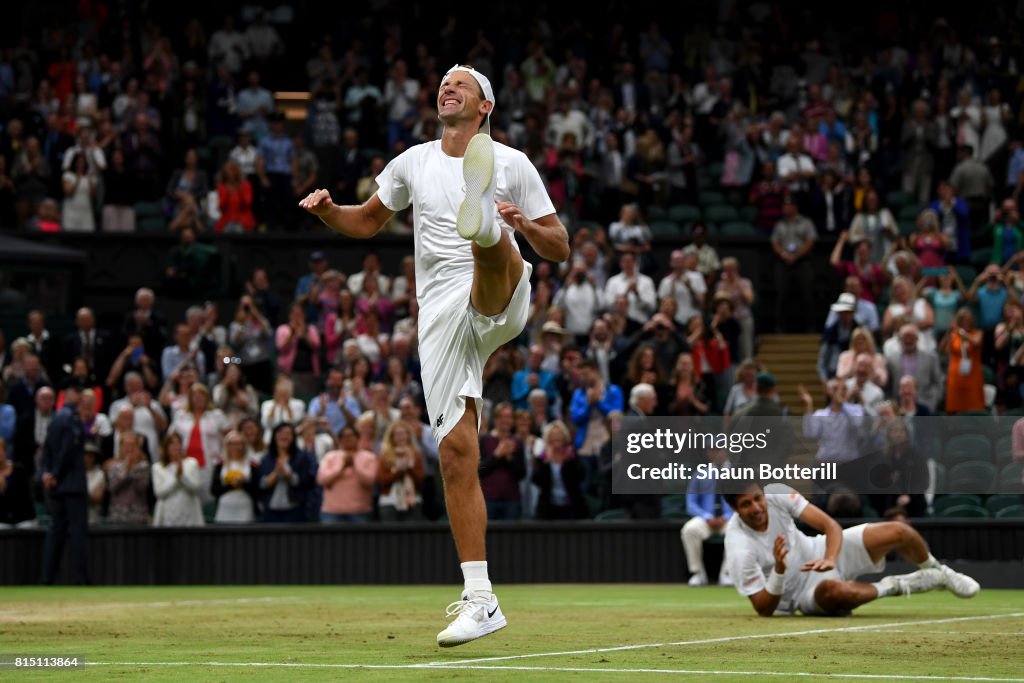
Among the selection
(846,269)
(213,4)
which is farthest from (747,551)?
(213,4)

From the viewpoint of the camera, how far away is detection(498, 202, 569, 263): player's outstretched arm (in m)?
7.40

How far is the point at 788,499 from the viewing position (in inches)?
454

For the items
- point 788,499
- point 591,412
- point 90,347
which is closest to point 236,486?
point 90,347

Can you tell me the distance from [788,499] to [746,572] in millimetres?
569

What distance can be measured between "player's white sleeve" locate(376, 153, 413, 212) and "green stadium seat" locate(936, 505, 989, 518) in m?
11.2

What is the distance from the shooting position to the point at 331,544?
18.7m

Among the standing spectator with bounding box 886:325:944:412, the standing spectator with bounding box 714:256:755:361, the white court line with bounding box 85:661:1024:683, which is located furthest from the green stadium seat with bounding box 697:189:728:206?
the white court line with bounding box 85:661:1024:683

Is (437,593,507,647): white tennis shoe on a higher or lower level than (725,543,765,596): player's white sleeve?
higher

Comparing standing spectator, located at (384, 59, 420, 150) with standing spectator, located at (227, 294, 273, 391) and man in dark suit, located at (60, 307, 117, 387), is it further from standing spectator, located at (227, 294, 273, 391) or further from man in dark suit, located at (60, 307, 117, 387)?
man in dark suit, located at (60, 307, 117, 387)

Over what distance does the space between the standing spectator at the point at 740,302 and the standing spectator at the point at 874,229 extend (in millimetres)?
2110

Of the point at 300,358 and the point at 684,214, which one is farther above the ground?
the point at 684,214

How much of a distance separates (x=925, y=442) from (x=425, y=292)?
35.1 feet

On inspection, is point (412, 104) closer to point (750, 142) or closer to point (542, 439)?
point (750, 142)

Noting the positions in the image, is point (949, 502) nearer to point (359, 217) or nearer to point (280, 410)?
point (280, 410)
